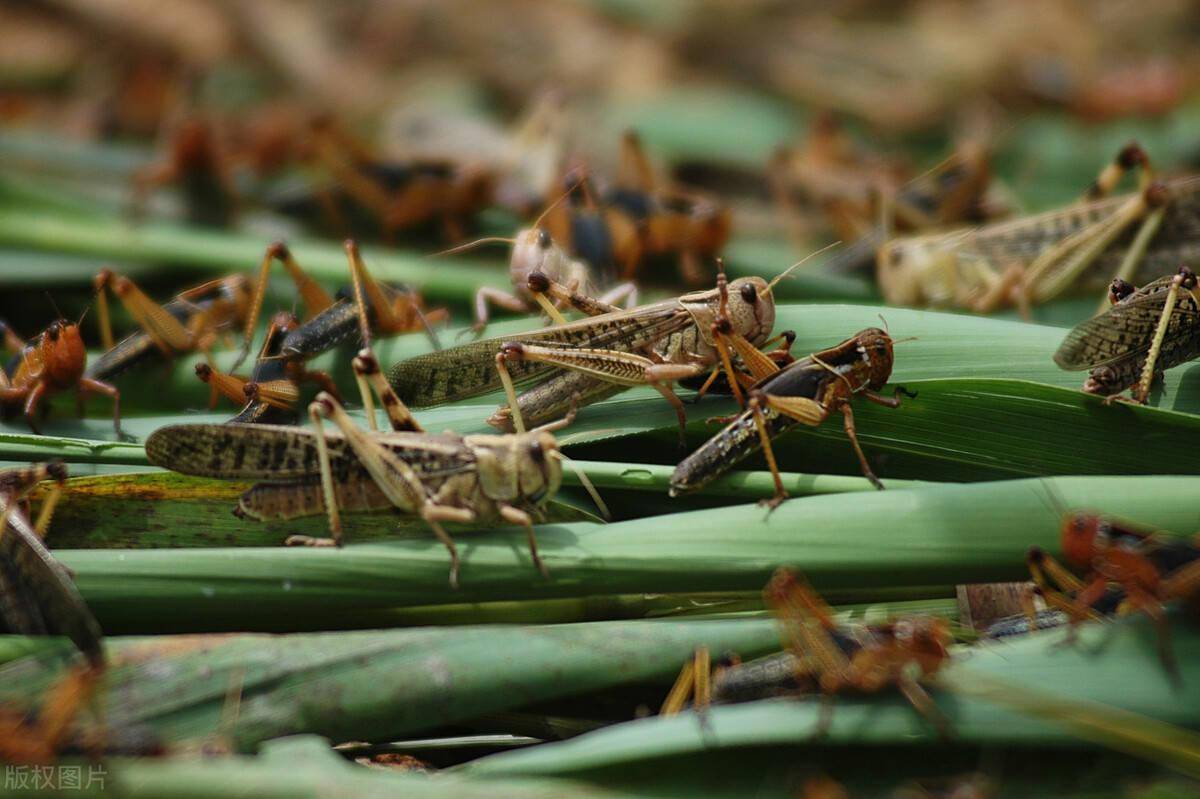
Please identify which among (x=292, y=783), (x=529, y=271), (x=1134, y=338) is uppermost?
(x=529, y=271)

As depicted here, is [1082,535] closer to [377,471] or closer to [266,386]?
[377,471]

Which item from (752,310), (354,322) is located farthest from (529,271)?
(752,310)

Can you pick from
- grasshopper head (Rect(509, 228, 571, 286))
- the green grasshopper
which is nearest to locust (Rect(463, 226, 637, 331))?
grasshopper head (Rect(509, 228, 571, 286))

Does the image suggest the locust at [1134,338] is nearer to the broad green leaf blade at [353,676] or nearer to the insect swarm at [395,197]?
the broad green leaf blade at [353,676]

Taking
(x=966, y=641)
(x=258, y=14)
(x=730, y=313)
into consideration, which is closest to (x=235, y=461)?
(x=730, y=313)

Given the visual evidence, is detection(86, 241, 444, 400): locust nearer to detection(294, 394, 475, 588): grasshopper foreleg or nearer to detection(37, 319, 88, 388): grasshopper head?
detection(37, 319, 88, 388): grasshopper head

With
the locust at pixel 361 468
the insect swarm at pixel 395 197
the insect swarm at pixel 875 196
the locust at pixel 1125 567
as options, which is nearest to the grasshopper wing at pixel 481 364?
the locust at pixel 361 468

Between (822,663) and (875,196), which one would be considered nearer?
(822,663)
